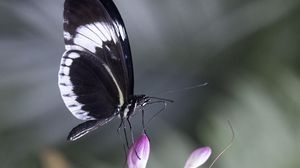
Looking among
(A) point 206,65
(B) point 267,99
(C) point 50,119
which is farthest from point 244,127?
(C) point 50,119

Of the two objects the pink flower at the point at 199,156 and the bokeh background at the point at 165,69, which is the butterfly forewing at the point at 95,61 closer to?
the pink flower at the point at 199,156

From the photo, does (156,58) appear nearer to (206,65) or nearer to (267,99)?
(206,65)

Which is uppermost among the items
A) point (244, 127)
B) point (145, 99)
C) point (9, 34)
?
point (9, 34)

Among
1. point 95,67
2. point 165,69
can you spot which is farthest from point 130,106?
point 165,69

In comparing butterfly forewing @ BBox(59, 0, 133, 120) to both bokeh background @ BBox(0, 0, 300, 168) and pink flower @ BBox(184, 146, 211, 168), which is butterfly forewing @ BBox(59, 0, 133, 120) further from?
bokeh background @ BBox(0, 0, 300, 168)

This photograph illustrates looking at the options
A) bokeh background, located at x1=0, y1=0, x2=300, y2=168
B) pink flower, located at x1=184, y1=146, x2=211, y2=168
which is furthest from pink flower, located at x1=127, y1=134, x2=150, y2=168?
bokeh background, located at x1=0, y1=0, x2=300, y2=168
